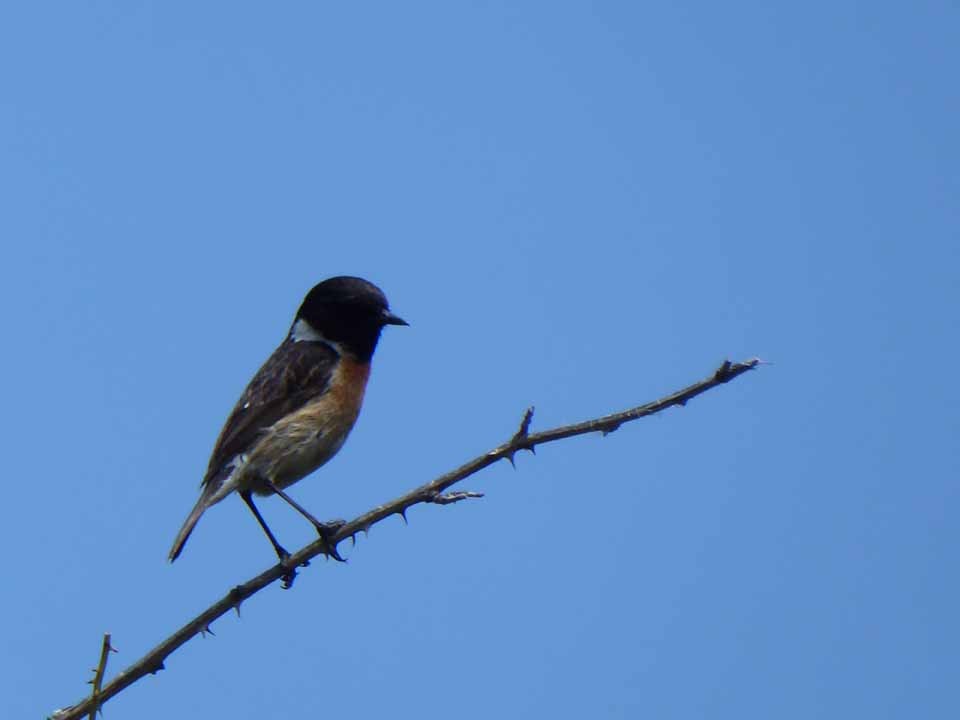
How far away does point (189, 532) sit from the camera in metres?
7.25

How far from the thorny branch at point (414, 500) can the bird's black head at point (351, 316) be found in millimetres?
3869

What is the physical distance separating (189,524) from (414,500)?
264cm

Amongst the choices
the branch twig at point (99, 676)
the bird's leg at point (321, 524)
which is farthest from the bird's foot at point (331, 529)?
the branch twig at point (99, 676)

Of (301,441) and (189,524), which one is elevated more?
(301,441)

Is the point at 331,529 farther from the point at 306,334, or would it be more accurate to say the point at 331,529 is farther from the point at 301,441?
the point at 306,334

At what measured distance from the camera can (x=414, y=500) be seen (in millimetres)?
5059

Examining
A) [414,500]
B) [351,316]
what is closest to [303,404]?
[351,316]

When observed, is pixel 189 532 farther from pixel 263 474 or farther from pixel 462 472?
pixel 462 472

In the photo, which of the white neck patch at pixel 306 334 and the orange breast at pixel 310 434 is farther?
the white neck patch at pixel 306 334

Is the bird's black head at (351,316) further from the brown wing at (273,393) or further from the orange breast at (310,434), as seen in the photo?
the orange breast at (310,434)

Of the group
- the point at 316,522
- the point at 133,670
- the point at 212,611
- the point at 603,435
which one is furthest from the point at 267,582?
the point at 316,522

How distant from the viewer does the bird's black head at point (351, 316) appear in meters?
9.38

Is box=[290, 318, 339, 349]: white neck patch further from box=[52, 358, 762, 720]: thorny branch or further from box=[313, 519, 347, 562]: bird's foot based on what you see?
box=[52, 358, 762, 720]: thorny branch

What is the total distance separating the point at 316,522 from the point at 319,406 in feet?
2.94
